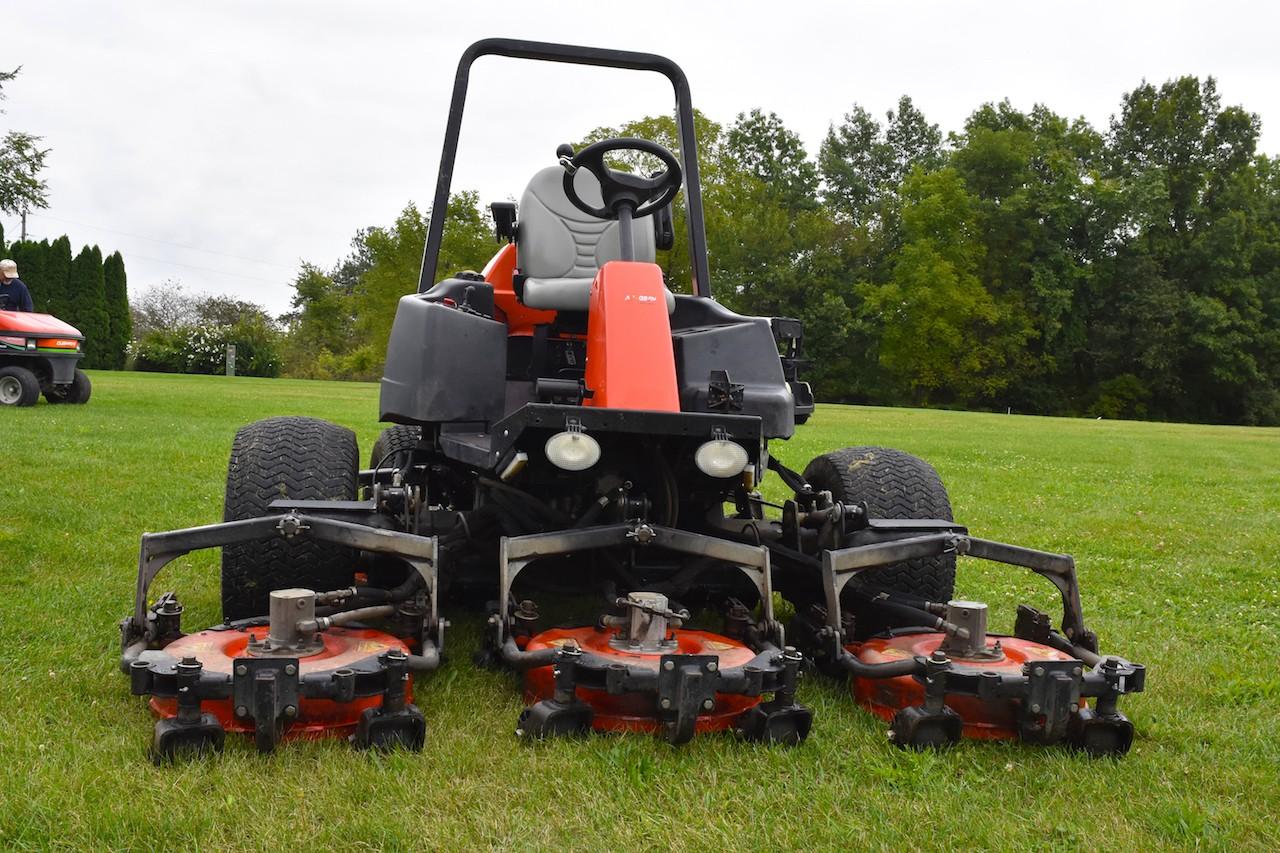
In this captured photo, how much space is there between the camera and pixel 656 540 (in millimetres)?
3236

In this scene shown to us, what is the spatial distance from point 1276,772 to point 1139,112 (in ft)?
165

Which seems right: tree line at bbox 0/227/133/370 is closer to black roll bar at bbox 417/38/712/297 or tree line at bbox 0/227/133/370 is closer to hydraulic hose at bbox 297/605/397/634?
black roll bar at bbox 417/38/712/297

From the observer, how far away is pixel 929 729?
2.91 m

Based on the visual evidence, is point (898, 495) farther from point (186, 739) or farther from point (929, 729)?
point (186, 739)

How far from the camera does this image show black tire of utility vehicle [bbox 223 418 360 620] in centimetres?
364

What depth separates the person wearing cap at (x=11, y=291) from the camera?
13555 millimetres

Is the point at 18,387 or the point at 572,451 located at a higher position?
the point at 572,451

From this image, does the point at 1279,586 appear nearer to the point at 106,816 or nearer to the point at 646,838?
the point at 646,838

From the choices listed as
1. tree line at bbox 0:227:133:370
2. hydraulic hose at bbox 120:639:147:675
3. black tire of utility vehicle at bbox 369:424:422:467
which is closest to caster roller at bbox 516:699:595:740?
hydraulic hose at bbox 120:639:147:675

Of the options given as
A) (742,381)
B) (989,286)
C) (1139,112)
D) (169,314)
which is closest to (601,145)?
(742,381)

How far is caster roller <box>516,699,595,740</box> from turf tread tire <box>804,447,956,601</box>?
1472 millimetres

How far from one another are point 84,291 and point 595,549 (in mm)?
39218

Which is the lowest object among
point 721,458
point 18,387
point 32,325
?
point 18,387

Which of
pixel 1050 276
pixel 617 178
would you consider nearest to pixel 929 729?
pixel 617 178
